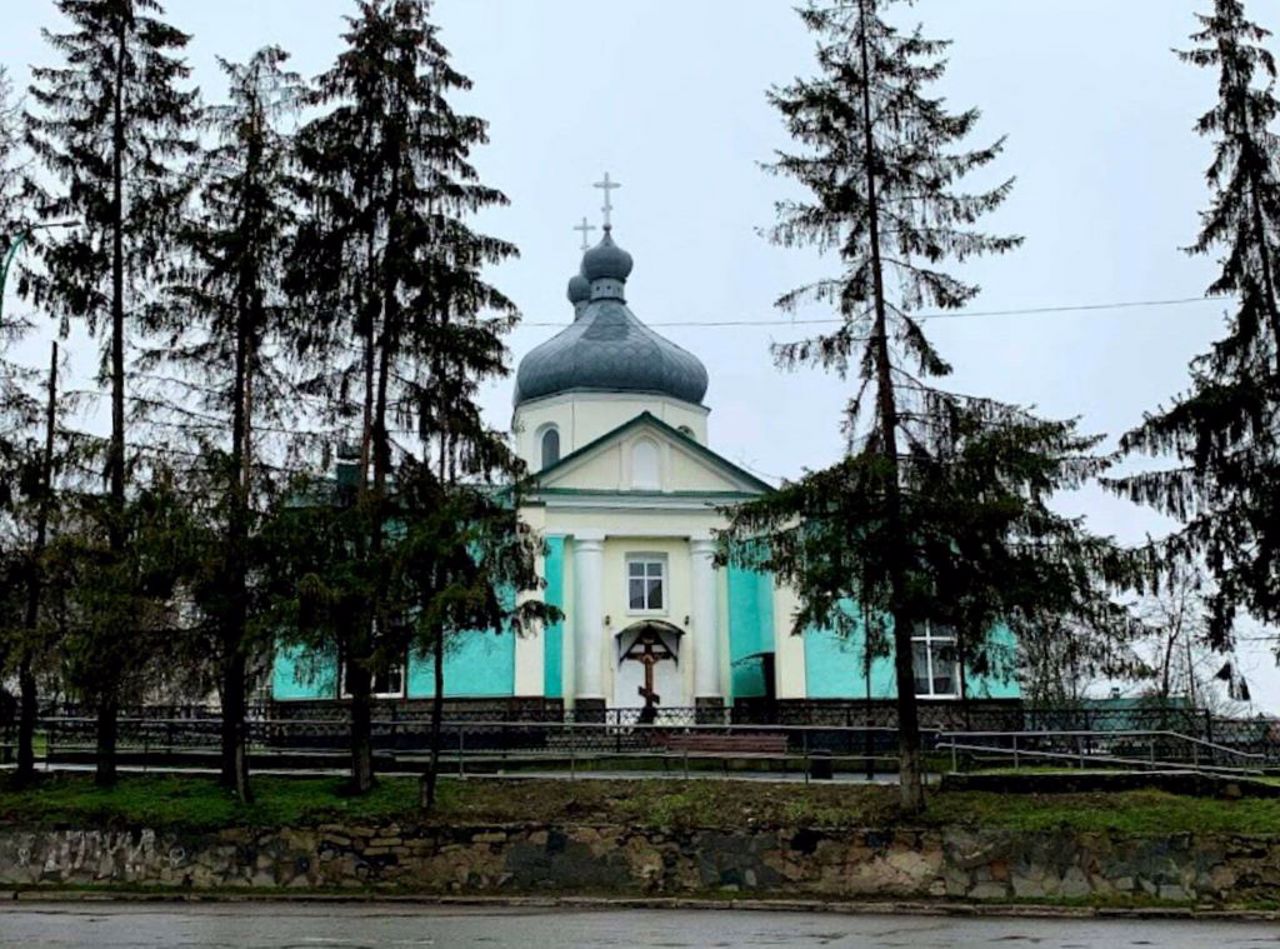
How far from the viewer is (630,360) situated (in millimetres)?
38250

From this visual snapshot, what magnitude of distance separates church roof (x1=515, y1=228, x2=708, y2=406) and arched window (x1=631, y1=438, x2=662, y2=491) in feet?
15.4

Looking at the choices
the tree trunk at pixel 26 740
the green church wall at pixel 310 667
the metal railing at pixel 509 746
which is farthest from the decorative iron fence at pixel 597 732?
the green church wall at pixel 310 667

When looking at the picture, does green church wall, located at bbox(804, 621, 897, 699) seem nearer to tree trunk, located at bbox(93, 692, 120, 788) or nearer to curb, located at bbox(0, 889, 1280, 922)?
curb, located at bbox(0, 889, 1280, 922)

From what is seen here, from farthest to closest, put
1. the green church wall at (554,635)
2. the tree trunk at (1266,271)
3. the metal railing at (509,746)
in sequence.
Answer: the green church wall at (554,635), the metal railing at (509,746), the tree trunk at (1266,271)

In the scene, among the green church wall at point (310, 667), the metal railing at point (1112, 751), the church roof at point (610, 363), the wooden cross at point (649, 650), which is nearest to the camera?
the green church wall at point (310, 667)

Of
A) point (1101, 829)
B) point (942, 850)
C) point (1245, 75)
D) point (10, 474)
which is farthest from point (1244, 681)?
point (10, 474)

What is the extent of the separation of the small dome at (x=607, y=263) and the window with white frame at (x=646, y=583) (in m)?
11.8

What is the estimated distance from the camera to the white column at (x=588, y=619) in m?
31.6

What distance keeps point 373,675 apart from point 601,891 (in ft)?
13.4

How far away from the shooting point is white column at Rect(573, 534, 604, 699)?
104ft

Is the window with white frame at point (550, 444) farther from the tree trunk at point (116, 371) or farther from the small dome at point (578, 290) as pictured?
the tree trunk at point (116, 371)

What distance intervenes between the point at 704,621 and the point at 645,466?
400cm

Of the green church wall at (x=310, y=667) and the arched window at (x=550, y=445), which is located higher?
the arched window at (x=550, y=445)

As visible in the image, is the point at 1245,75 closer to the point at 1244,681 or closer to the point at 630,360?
the point at 1244,681
